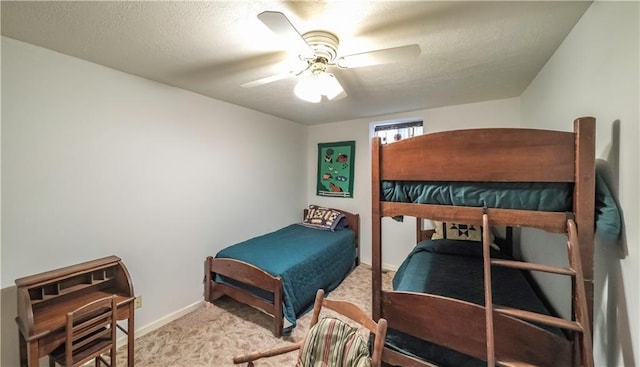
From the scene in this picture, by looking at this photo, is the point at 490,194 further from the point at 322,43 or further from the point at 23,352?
the point at 23,352

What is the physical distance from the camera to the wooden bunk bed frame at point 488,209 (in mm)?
1037

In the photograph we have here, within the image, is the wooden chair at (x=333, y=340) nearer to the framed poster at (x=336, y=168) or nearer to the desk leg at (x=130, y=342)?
the desk leg at (x=130, y=342)

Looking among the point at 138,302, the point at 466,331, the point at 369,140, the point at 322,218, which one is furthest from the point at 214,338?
the point at 369,140

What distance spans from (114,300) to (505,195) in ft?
7.79

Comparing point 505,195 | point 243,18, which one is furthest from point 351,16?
point 505,195

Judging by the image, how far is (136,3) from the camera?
4.14 feet

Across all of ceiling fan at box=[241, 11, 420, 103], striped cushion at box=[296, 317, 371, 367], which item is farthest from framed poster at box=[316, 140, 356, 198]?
striped cushion at box=[296, 317, 371, 367]

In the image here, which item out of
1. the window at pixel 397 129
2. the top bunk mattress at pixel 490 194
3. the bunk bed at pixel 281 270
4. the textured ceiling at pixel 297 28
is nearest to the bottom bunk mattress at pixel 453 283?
the top bunk mattress at pixel 490 194

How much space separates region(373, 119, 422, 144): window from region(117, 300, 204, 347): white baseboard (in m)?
3.11

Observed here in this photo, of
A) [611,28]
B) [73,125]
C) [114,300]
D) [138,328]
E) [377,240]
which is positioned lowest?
[138,328]

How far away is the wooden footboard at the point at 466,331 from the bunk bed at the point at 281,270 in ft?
3.71

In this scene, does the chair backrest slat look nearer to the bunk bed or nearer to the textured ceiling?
the bunk bed

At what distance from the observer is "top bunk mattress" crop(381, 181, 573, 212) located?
110cm

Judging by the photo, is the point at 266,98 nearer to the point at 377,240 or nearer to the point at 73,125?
the point at 73,125
